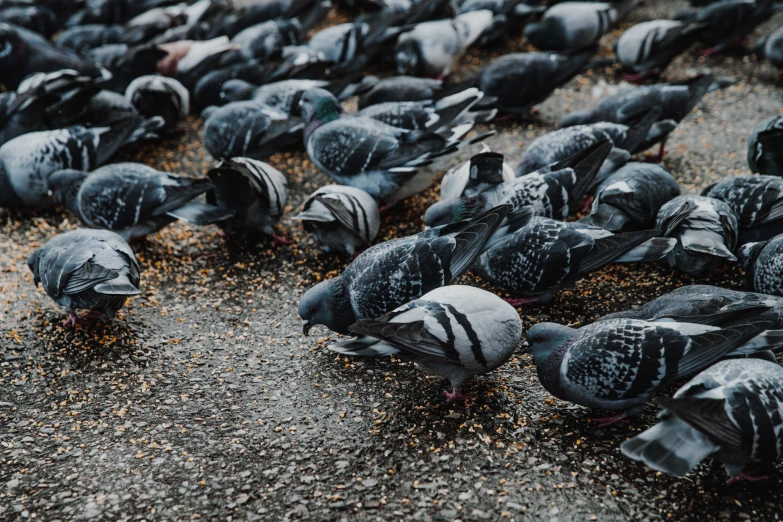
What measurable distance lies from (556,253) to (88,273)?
304cm

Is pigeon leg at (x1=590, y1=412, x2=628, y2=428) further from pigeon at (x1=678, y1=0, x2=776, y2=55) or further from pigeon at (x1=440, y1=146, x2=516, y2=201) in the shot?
pigeon at (x1=678, y1=0, x2=776, y2=55)

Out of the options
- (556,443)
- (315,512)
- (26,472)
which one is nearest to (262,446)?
(315,512)

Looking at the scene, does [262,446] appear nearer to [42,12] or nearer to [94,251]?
[94,251]

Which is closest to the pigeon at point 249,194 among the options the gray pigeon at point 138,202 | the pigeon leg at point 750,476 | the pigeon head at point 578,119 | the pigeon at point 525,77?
the gray pigeon at point 138,202

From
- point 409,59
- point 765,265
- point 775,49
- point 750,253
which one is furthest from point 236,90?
point 775,49

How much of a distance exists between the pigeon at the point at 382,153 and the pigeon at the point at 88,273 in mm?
1877

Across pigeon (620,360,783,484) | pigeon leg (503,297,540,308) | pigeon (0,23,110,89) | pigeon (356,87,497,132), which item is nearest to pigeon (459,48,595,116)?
pigeon (356,87,497,132)

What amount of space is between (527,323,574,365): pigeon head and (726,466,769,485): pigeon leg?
1.02 metres

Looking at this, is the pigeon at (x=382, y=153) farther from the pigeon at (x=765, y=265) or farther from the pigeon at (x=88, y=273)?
the pigeon at (x=765, y=265)

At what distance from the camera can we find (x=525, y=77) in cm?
716

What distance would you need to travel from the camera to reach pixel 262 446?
3738 mm

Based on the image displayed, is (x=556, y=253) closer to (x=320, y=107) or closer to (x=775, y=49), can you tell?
(x=320, y=107)

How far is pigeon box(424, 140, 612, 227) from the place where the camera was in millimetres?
5078

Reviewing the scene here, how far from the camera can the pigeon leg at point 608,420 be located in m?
3.66
